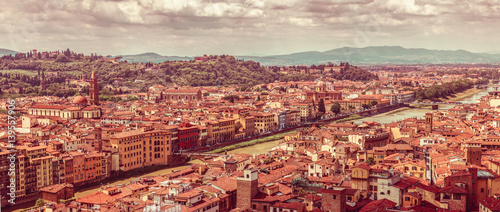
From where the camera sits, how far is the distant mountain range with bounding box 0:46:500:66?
233 feet

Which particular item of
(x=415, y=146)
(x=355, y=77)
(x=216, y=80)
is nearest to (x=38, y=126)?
(x=415, y=146)

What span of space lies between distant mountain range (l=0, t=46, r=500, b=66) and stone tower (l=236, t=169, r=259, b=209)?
4957 centimetres

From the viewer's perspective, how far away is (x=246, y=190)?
11.6 metres

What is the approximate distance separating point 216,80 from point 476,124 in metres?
47.5

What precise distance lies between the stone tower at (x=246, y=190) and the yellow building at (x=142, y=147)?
8872 millimetres

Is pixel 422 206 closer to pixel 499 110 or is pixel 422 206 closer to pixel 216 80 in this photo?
pixel 499 110

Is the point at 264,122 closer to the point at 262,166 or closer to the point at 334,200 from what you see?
the point at 262,166

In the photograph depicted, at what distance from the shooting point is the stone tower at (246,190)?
11531mm

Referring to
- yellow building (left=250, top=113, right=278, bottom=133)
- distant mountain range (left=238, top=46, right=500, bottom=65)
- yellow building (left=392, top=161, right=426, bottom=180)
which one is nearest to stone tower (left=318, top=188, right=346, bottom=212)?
yellow building (left=392, top=161, right=426, bottom=180)

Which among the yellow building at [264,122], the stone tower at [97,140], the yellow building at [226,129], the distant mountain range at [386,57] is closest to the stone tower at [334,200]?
the stone tower at [97,140]

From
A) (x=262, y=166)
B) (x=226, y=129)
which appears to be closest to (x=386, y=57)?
(x=226, y=129)

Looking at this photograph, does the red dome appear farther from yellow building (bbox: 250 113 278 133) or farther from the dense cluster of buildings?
yellow building (bbox: 250 113 278 133)

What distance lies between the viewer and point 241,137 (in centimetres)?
2817

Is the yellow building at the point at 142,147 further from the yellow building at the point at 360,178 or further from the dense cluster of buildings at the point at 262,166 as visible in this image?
the yellow building at the point at 360,178
